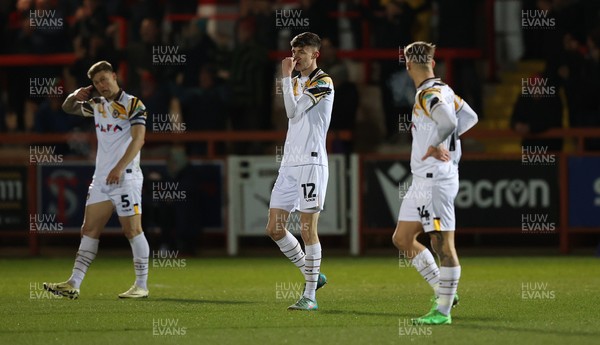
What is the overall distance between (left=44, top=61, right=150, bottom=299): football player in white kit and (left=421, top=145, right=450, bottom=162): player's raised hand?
3485 mm

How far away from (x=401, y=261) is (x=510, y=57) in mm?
7162

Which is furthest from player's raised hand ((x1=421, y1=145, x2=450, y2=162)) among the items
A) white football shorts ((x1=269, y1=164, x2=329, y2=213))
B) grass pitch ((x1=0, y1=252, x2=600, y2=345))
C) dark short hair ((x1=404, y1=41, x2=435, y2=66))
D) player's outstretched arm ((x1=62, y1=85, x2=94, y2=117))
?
player's outstretched arm ((x1=62, y1=85, x2=94, y2=117))

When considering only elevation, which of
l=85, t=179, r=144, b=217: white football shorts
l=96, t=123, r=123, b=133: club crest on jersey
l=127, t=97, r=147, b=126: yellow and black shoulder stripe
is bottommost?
l=85, t=179, r=144, b=217: white football shorts

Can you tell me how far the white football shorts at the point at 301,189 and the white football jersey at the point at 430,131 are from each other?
1.41 meters

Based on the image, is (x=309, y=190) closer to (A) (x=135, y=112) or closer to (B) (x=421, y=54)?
(B) (x=421, y=54)

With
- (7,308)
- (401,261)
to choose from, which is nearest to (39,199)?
(401,261)

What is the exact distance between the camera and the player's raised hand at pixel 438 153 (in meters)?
9.55

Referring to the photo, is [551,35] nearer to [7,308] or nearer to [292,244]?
[292,244]

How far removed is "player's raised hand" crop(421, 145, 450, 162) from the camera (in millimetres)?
9547

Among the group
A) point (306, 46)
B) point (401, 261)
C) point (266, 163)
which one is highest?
point (306, 46)

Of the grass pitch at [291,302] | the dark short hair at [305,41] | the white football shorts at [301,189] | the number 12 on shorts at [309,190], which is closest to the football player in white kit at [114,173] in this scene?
the grass pitch at [291,302]

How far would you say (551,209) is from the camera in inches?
693

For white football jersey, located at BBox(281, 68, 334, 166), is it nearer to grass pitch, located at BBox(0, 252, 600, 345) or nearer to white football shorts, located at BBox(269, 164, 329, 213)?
white football shorts, located at BBox(269, 164, 329, 213)

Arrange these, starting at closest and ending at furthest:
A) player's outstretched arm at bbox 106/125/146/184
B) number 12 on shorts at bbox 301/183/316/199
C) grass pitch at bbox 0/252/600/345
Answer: grass pitch at bbox 0/252/600/345 < number 12 on shorts at bbox 301/183/316/199 < player's outstretched arm at bbox 106/125/146/184
